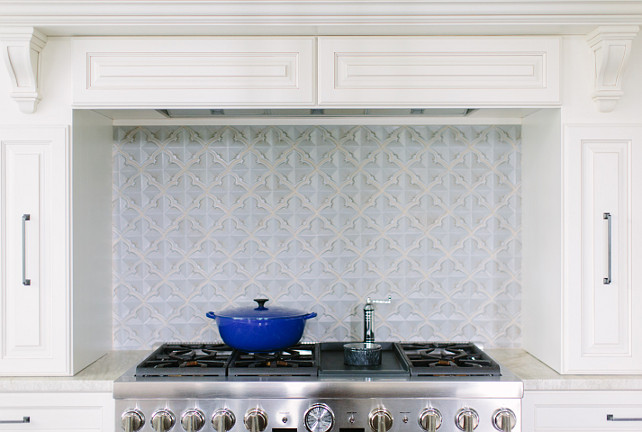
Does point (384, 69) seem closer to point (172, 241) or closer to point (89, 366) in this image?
point (172, 241)

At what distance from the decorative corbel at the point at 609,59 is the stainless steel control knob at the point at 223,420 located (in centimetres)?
161

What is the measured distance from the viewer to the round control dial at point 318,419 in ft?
6.59

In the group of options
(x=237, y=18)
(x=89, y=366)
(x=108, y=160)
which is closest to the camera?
(x=237, y=18)

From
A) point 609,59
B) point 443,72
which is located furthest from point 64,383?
point 609,59

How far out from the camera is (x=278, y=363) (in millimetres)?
2176

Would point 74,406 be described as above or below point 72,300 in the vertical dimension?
below

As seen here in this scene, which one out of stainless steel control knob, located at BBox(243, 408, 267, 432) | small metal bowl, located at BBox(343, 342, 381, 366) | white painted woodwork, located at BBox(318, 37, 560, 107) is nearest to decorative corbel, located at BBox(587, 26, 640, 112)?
white painted woodwork, located at BBox(318, 37, 560, 107)

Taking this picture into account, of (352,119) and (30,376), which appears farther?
(352,119)

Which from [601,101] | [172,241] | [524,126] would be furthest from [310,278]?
[601,101]

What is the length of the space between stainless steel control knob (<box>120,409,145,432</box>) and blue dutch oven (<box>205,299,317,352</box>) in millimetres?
407

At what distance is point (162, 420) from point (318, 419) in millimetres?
500

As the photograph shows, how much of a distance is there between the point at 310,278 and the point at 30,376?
109 centimetres

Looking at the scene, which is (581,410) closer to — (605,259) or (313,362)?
(605,259)

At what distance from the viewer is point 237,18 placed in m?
2.06
